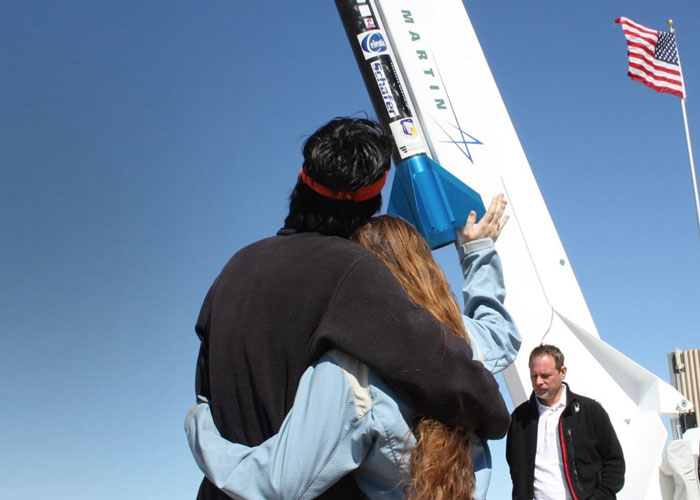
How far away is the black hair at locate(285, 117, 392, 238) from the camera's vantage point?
1764 mm

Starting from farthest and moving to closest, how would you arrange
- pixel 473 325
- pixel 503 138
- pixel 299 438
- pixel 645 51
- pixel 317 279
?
pixel 645 51 < pixel 503 138 < pixel 473 325 < pixel 317 279 < pixel 299 438

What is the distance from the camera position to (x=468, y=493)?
1.55 m

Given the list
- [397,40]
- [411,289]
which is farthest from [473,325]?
[397,40]

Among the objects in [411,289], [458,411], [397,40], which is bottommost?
[458,411]

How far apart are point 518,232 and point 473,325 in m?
4.21

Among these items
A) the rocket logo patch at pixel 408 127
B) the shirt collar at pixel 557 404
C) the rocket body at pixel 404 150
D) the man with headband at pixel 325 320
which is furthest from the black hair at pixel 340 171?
the rocket logo patch at pixel 408 127

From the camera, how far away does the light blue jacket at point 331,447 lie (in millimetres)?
1509

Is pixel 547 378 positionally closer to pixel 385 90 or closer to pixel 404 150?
pixel 404 150

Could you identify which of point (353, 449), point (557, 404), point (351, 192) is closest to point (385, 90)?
point (557, 404)

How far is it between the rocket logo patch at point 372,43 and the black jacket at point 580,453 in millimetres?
2991

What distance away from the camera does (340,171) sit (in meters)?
1.75

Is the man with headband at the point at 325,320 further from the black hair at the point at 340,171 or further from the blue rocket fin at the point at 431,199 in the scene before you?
the blue rocket fin at the point at 431,199

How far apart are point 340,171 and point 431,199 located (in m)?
3.56

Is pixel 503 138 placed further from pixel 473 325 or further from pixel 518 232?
pixel 473 325
